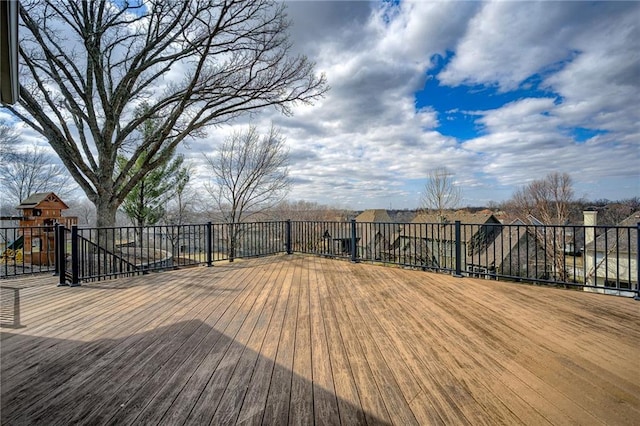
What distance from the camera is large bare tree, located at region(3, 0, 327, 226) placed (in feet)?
23.9

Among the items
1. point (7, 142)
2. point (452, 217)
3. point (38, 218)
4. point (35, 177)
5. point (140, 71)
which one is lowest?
point (452, 217)

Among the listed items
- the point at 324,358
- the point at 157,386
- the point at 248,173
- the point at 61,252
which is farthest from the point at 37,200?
the point at 324,358

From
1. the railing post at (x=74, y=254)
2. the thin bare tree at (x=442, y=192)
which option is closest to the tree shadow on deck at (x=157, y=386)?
the railing post at (x=74, y=254)

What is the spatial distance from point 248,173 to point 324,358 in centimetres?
1116

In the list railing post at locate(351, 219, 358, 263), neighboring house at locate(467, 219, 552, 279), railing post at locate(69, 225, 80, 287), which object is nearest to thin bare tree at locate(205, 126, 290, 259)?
railing post at locate(351, 219, 358, 263)

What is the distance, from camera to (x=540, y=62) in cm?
807

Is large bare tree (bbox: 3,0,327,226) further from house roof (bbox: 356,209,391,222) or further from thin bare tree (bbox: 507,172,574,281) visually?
thin bare tree (bbox: 507,172,574,281)

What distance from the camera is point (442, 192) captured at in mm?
14555

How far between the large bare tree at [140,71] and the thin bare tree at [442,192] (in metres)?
8.86

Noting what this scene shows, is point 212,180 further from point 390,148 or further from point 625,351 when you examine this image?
point 625,351

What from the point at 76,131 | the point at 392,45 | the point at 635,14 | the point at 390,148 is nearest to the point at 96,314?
the point at 392,45

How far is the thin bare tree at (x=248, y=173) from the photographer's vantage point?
11.8 m

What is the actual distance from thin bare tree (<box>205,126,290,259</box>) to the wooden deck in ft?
29.6

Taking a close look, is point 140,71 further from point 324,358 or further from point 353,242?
point 324,358
